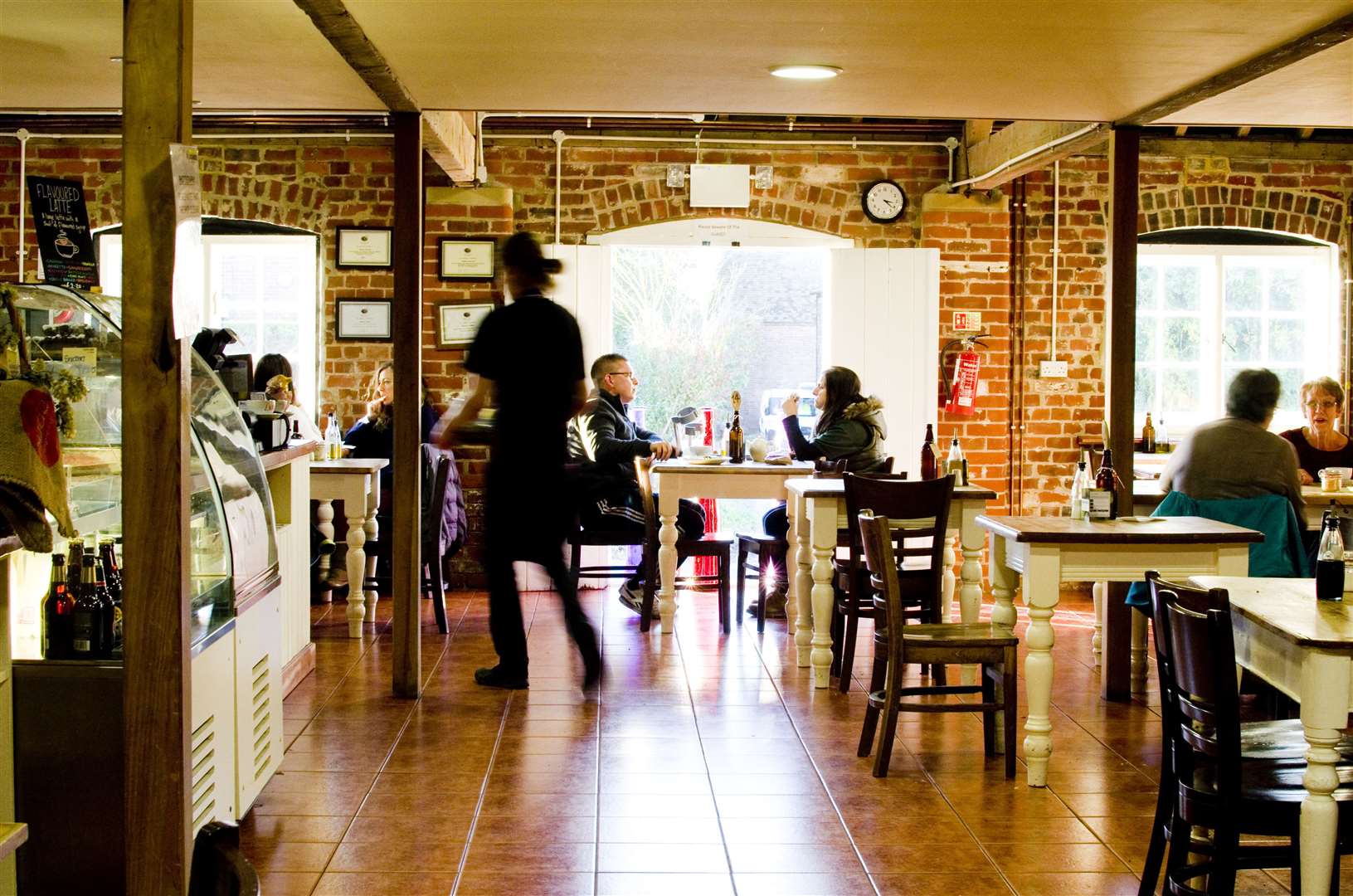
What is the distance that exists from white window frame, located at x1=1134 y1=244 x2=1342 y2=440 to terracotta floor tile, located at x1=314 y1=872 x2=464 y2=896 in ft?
21.3

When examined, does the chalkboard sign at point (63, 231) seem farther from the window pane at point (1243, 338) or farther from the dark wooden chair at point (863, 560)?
the window pane at point (1243, 338)

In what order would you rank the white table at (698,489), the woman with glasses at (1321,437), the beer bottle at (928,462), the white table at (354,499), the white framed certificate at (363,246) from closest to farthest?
the beer bottle at (928,462)
the white table at (354,499)
the woman with glasses at (1321,437)
the white table at (698,489)
the white framed certificate at (363,246)

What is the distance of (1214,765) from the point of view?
3051 mm

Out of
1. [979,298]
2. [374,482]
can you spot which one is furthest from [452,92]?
[979,298]

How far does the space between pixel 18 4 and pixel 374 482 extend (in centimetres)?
337

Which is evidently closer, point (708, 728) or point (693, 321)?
point (708, 728)

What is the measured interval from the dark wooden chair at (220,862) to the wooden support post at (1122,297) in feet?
14.2

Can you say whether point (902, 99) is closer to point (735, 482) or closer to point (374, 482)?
point (735, 482)

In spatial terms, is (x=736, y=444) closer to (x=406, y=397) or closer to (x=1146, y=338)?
(x=406, y=397)

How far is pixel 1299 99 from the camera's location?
5.34 meters

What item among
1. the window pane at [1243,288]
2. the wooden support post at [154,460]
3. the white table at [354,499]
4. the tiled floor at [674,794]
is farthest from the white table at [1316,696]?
the window pane at [1243,288]

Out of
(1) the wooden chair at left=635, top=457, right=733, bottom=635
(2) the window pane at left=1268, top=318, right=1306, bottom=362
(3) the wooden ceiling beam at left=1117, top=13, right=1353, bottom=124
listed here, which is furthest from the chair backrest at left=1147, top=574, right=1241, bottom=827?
(2) the window pane at left=1268, top=318, right=1306, bottom=362

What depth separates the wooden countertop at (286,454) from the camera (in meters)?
5.04

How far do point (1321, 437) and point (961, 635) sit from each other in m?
3.40
